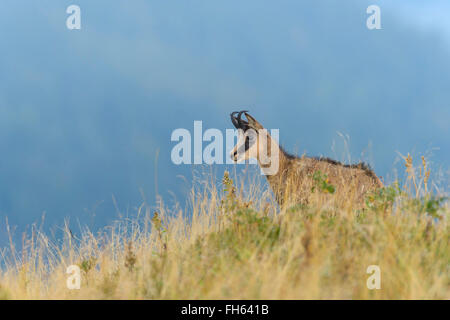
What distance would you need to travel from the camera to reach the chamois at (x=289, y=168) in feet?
31.2

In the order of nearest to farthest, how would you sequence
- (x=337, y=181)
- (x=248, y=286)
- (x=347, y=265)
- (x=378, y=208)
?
(x=248, y=286) → (x=347, y=265) → (x=378, y=208) → (x=337, y=181)

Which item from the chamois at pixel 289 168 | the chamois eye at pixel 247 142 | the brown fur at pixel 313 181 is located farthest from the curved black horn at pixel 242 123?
the brown fur at pixel 313 181

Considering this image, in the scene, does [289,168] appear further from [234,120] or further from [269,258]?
[269,258]

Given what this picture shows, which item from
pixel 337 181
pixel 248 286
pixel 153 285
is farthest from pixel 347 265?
pixel 337 181

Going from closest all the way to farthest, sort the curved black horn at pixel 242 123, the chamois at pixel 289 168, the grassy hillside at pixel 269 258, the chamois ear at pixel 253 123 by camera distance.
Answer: the grassy hillside at pixel 269 258, the chamois at pixel 289 168, the chamois ear at pixel 253 123, the curved black horn at pixel 242 123

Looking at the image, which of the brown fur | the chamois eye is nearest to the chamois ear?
the chamois eye

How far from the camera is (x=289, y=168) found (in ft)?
34.3

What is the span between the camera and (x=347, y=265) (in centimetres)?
581

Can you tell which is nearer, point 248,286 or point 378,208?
point 248,286

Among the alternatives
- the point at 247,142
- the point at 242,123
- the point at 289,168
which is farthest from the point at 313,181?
the point at 242,123

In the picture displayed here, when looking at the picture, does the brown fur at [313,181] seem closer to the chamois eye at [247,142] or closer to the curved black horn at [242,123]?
the chamois eye at [247,142]
